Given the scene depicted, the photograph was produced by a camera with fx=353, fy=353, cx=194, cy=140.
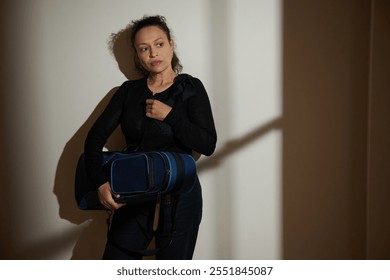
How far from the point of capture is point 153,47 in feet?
4.43

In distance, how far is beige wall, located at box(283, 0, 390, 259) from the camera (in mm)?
1605

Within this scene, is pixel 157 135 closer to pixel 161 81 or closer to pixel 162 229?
pixel 161 81

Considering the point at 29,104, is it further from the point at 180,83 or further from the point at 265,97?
the point at 265,97

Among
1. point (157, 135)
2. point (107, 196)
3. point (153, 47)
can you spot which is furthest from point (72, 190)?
point (153, 47)

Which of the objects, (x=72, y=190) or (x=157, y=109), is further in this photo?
(x=72, y=190)

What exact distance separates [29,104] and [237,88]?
980mm

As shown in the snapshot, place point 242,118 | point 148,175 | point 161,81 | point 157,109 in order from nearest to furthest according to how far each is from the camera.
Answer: point 148,175, point 157,109, point 161,81, point 242,118

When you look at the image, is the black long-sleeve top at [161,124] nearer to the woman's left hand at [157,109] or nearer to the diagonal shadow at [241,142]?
the woman's left hand at [157,109]

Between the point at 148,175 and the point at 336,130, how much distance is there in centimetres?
97

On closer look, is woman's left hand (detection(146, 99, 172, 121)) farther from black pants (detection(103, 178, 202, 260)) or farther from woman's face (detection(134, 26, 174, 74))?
black pants (detection(103, 178, 202, 260))

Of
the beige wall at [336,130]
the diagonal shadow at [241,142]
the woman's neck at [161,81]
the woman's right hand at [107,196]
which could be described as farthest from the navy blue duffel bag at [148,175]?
the beige wall at [336,130]

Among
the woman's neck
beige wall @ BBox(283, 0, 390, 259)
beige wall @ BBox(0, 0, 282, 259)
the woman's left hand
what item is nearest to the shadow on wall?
beige wall @ BBox(0, 0, 282, 259)

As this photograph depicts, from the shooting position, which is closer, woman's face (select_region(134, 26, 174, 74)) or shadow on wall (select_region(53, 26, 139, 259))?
woman's face (select_region(134, 26, 174, 74))
